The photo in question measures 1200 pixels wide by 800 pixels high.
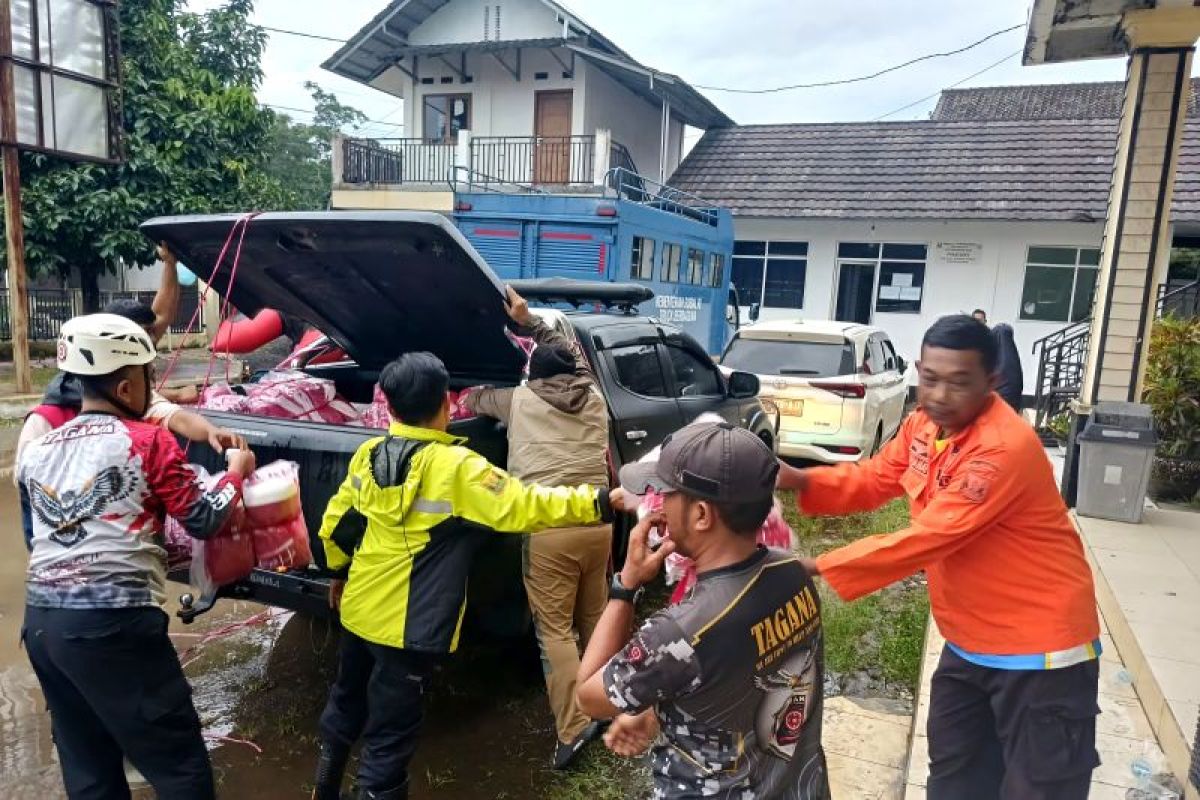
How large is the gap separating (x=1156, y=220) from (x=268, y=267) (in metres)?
5.72

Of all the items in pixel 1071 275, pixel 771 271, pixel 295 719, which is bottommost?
pixel 295 719

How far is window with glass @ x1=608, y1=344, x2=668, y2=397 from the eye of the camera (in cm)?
429

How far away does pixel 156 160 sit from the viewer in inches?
496

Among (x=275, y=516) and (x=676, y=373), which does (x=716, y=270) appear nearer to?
(x=676, y=373)

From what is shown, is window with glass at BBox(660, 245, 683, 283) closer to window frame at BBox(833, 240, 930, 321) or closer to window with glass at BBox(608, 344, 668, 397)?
window frame at BBox(833, 240, 930, 321)

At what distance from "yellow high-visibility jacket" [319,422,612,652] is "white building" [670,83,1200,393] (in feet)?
45.2

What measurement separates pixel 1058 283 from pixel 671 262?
24.6 feet

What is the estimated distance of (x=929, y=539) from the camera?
1972 millimetres

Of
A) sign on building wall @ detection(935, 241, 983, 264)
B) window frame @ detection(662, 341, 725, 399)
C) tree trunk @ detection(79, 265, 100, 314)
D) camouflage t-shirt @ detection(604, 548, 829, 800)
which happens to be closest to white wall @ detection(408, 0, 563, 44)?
tree trunk @ detection(79, 265, 100, 314)

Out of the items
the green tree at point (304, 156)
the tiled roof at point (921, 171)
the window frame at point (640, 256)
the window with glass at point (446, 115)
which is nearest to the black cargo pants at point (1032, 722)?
the window frame at point (640, 256)

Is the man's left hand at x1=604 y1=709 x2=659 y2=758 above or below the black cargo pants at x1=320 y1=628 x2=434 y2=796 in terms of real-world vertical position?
above

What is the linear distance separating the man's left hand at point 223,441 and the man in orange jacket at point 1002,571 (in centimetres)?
185

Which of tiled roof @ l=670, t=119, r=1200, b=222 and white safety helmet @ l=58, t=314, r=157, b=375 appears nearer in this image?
white safety helmet @ l=58, t=314, r=157, b=375

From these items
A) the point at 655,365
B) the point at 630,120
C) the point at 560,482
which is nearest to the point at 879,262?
the point at 630,120
